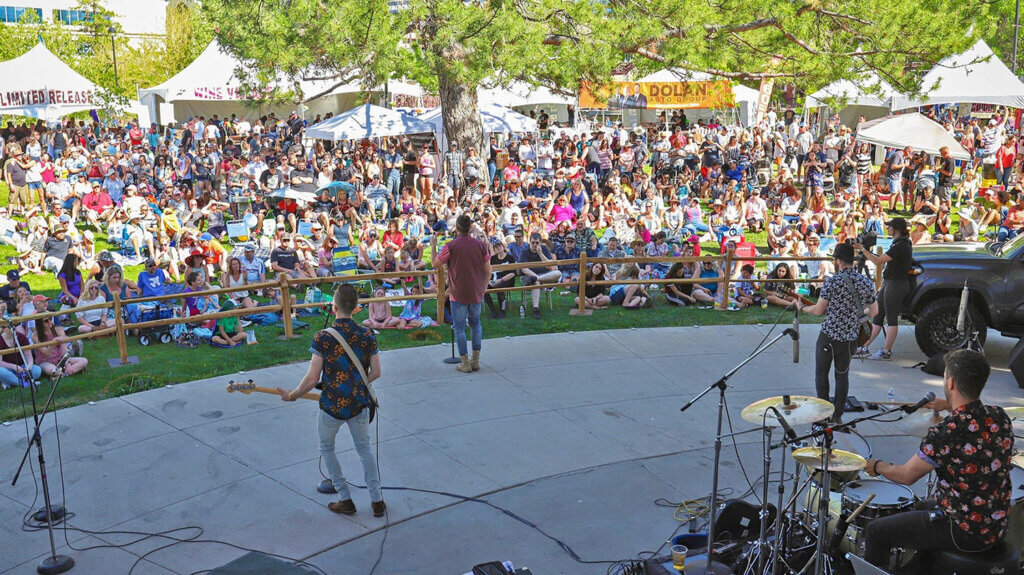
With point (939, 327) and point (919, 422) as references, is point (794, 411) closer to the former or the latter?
point (919, 422)

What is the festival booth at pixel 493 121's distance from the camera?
74.7ft

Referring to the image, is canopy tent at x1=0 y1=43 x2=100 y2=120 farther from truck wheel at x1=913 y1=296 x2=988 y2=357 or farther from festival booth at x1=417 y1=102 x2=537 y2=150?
truck wheel at x1=913 y1=296 x2=988 y2=357

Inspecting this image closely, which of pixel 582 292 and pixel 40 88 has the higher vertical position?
pixel 40 88

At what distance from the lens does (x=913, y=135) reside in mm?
22062

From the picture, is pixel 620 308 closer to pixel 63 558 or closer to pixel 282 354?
pixel 282 354

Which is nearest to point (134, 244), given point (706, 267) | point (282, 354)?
point (282, 354)

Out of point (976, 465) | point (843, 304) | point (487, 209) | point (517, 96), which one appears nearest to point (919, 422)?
point (976, 465)

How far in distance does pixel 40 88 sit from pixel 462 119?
1569cm

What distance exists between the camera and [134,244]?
1705 cm

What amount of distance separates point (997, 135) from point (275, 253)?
18.5 metres

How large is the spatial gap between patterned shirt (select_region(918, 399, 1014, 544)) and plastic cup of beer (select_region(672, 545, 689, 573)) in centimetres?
160

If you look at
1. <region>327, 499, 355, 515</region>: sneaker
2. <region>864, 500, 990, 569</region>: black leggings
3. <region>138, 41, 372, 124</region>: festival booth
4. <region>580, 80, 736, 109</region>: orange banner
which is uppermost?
<region>138, 41, 372, 124</region>: festival booth

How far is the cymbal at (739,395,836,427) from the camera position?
5.61 meters

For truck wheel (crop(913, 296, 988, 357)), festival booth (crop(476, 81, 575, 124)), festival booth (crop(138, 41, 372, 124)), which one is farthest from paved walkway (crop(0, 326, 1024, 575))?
festival booth (crop(138, 41, 372, 124))
